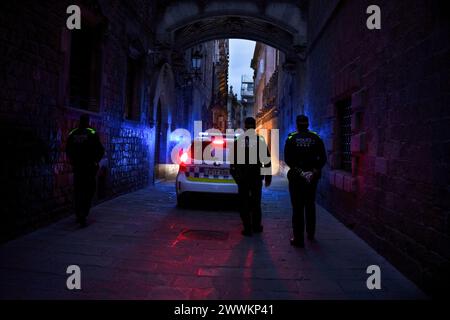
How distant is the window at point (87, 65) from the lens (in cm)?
782

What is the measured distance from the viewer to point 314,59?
35.2ft

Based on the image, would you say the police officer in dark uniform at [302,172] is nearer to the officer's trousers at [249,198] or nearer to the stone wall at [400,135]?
the officer's trousers at [249,198]

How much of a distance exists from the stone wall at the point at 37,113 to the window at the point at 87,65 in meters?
0.17

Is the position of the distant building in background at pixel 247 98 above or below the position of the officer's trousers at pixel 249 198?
above

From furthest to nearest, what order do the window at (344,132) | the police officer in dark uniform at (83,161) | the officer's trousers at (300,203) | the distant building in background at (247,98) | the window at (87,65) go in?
the distant building in background at (247,98) → the window at (87,65) → the window at (344,132) → the police officer in dark uniform at (83,161) → the officer's trousers at (300,203)

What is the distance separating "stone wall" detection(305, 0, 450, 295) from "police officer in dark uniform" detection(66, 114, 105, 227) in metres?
4.38

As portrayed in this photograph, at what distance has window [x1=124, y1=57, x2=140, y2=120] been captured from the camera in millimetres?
10930

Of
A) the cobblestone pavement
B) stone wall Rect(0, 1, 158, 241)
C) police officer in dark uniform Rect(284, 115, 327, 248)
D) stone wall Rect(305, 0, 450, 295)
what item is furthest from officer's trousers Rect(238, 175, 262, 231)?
stone wall Rect(0, 1, 158, 241)

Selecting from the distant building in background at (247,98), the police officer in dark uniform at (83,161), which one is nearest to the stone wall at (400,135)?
A: the police officer in dark uniform at (83,161)

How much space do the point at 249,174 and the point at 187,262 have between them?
2.04 meters

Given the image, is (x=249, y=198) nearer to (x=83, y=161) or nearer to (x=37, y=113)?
(x=83, y=161)

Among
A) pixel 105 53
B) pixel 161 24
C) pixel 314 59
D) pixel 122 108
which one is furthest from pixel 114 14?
pixel 314 59

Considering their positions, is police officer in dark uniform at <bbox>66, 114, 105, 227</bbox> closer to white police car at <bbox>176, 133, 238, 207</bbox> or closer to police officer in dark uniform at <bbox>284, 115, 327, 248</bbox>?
white police car at <bbox>176, 133, 238, 207</bbox>

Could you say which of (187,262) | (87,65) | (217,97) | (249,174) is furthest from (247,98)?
(187,262)
